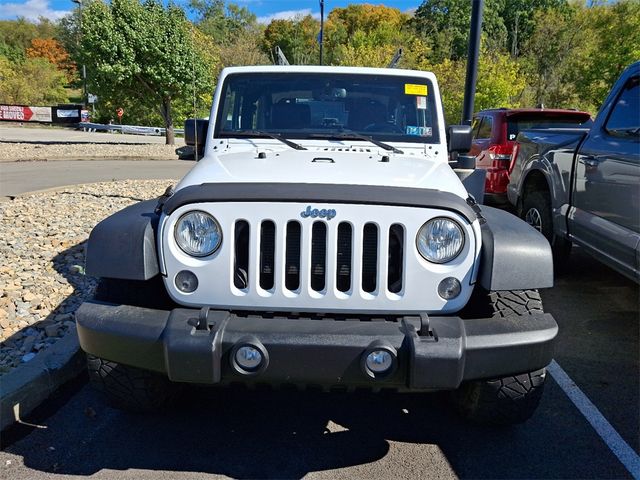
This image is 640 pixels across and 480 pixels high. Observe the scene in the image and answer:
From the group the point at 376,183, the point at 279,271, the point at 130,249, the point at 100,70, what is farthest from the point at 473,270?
the point at 100,70

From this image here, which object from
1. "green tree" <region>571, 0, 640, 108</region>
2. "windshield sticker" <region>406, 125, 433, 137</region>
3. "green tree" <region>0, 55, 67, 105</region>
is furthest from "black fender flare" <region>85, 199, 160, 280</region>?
"green tree" <region>0, 55, 67, 105</region>

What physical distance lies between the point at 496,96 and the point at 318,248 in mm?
18865

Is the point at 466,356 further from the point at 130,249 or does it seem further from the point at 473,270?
the point at 130,249

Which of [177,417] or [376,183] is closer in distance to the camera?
[376,183]

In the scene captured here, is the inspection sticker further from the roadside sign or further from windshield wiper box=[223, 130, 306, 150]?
the roadside sign

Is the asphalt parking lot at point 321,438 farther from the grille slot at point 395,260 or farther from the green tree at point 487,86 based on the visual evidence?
the green tree at point 487,86

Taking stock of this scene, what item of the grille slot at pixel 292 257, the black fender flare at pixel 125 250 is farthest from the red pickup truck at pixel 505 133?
the black fender flare at pixel 125 250

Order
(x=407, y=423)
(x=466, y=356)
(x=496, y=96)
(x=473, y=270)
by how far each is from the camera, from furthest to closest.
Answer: (x=496, y=96), (x=407, y=423), (x=473, y=270), (x=466, y=356)

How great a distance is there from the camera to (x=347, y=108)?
13.2 feet

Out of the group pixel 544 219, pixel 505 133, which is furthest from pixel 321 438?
pixel 505 133

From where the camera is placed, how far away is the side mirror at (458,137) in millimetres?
3932

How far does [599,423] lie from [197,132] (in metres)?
3.23

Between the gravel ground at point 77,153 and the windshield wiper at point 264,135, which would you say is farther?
the gravel ground at point 77,153

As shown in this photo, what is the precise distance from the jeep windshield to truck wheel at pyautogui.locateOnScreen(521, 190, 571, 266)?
95.5 inches
